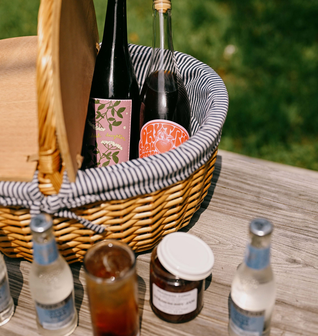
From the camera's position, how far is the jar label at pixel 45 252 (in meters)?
0.44

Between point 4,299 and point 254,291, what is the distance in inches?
13.8

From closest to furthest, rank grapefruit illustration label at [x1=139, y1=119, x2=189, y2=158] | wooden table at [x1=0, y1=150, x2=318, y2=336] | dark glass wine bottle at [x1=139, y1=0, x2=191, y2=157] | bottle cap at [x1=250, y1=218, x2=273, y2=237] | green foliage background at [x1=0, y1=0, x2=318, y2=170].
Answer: bottle cap at [x1=250, y1=218, x2=273, y2=237] → wooden table at [x1=0, y1=150, x2=318, y2=336] → grapefruit illustration label at [x1=139, y1=119, x2=189, y2=158] → dark glass wine bottle at [x1=139, y1=0, x2=191, y2=157] → green foliage background at [x1=0, y1=0, x2=318, y2=170]

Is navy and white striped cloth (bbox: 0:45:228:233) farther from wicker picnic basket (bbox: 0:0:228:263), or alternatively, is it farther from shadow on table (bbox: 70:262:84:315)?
shadow on table (bbox: 70:262:84:315)

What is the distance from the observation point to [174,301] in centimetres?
52

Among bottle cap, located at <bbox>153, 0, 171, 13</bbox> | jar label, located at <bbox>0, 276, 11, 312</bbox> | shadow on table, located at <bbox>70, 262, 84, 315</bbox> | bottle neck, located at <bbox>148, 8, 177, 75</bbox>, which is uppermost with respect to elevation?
bottle cap, located at <bbox>153, 0, 171, 13</bbox>

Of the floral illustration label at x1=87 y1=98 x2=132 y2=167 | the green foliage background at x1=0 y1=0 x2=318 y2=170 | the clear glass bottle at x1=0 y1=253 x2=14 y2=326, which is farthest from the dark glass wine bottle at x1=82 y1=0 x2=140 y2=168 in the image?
the green foliage background at x1=0 y1=0 x2=318 y2=170

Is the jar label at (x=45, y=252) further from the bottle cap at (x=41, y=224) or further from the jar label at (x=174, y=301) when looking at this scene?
the jar label at (x=174, y=301)

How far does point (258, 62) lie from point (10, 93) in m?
1.40

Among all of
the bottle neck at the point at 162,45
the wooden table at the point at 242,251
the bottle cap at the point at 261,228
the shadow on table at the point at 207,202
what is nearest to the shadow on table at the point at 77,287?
the wooden table at the point at 242,251

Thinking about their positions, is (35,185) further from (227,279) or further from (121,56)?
(121,56)

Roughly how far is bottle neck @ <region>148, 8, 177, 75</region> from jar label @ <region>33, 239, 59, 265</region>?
0.55 meters

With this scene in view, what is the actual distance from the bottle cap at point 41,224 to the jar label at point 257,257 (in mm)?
239

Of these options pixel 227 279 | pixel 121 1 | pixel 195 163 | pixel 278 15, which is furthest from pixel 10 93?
pixel 278 15

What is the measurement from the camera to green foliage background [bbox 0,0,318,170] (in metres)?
1.57
